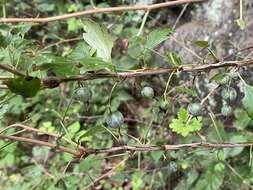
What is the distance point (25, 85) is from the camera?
98cm

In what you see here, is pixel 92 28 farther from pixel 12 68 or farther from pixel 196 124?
pixel 196 124

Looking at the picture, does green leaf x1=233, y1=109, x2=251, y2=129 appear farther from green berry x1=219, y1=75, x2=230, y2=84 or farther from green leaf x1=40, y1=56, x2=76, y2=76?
green leaf x1=40, y1=56, x2=76, y2=76

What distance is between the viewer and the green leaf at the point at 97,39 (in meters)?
1.22

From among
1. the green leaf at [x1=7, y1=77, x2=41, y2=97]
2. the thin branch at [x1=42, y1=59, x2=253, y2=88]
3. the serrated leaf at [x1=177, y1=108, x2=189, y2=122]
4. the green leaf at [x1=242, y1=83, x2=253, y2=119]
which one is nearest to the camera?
the green leaf at [x1=7, y1=77, x2=41, y2=97]

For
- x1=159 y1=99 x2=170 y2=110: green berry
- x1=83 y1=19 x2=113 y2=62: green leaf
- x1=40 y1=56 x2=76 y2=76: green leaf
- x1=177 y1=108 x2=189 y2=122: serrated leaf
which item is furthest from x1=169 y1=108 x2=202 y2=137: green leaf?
x1=40 y1=56 x2=76 y2=76: green leaf

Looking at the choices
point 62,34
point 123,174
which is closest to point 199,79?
point 123,174

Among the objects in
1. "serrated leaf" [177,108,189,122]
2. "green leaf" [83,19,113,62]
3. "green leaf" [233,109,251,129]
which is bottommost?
"green leaf" [233,109,251,129]

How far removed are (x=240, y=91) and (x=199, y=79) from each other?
268mm

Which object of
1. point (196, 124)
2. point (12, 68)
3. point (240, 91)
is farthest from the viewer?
point (240, 91)

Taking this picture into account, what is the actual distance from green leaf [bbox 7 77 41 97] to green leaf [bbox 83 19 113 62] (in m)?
0.26

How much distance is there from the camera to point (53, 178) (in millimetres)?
2549

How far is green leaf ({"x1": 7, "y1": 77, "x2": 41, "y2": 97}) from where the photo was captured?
975mm

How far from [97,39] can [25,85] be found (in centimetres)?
30

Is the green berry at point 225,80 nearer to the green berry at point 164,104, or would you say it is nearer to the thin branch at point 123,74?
the thin branch at point 123,74
